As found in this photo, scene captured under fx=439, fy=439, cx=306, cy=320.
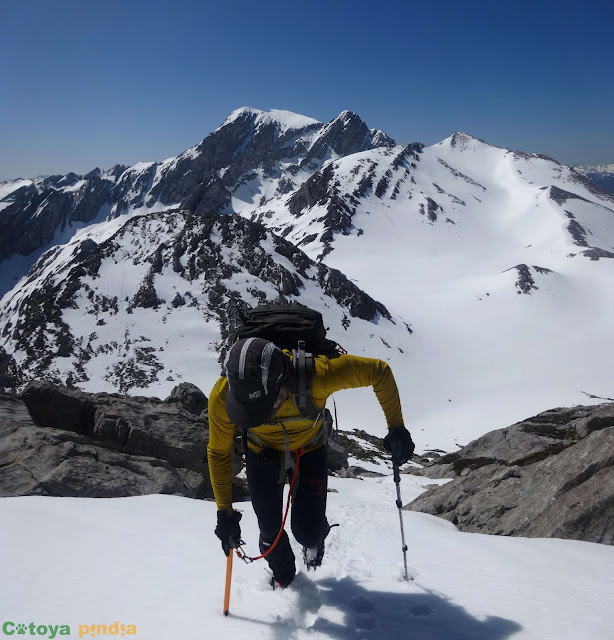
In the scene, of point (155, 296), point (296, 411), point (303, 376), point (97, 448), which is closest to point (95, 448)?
point (97, 448)

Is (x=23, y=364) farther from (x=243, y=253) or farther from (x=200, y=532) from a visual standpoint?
(x=200, y=532)

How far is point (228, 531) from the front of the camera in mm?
5023

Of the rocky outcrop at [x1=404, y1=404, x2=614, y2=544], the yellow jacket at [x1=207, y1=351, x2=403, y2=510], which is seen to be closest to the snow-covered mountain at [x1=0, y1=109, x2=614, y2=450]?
the rocky outcrop at [x1=404, y1=404, x2=614, y2=544]

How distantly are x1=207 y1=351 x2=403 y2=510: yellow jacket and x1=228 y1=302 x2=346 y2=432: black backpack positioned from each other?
0.39 ft

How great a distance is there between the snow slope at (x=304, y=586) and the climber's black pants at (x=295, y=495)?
678 mm

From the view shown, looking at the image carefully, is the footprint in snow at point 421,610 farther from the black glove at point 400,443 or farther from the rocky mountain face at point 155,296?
the rocky mountain face at point 155,296

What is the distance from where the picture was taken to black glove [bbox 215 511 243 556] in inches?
198

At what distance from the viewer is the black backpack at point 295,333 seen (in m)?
4.71

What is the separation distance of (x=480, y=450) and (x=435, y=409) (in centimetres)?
3268

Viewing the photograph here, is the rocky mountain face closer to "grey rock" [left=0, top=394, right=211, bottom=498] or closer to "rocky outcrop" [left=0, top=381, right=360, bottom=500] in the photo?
"rocky outcrop" [left=0, top=381, right=360, bottom=500]

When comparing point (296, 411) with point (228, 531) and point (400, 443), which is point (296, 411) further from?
point (228, 531)

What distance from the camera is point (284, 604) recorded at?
4984 mm

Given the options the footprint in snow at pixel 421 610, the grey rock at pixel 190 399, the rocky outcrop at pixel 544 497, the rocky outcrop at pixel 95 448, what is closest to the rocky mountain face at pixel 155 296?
the grey rock at pixel 190 399

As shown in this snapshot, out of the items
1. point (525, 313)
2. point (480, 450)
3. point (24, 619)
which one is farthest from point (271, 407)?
point (525, 313)
